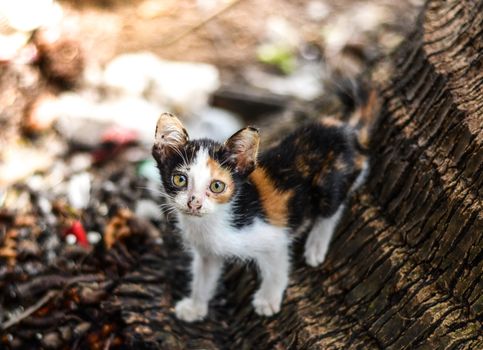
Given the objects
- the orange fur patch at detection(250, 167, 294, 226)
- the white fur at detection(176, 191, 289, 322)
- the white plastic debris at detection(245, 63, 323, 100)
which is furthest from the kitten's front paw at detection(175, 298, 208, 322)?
the white plastic debris at detection(245, 63, 323, 100)

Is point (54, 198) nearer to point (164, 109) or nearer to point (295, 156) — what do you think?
point (164, 109)

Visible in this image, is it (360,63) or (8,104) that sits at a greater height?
(360,63)

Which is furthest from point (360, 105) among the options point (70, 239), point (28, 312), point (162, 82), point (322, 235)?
point (162, 82)

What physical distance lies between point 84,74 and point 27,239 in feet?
6.98

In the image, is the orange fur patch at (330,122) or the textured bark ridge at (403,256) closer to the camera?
the textured bark ridge at (403,256)

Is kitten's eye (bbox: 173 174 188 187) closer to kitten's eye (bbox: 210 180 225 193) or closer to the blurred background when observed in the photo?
kitten's eye (bbox: 210 180 225 193)

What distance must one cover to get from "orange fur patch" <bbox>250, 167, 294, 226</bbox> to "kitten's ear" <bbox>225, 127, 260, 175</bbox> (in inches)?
7.8

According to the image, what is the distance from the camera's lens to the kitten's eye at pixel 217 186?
2.90 meters

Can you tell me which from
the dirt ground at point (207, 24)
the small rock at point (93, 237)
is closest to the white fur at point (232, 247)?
the small rock at point (93, 237)

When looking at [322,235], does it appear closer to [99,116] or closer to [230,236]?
[230,236]

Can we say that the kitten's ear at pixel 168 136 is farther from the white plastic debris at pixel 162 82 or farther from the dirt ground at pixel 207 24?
the dirt ground at pixel 207 24

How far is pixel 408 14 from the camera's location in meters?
6.41

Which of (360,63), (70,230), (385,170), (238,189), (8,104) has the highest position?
(385,170)

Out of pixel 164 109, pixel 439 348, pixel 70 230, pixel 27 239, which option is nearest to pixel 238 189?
pixel 439 348
